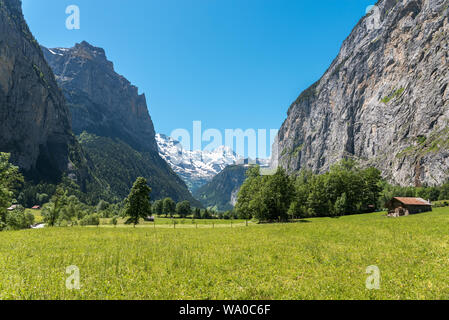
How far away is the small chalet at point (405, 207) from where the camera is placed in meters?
63.6

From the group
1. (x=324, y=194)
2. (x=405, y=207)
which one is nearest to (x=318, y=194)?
(x=324, y=194)

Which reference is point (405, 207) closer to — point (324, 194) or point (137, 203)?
point (324, 194)

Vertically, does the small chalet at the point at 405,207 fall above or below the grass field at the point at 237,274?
below

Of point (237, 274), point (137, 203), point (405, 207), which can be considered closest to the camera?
point (237, 274)

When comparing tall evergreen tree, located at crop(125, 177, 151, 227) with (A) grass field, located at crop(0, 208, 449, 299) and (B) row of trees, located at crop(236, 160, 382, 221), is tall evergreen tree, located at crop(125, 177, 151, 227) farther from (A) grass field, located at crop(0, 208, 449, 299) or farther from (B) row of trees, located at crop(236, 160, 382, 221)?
(A) grass field, located at crop(0, 208, 449, 299)

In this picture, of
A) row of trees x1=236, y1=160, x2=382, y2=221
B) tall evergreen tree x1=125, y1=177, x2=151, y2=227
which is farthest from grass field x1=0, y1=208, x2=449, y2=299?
row of trees x1=236, y1=160, x2=382, y2=221

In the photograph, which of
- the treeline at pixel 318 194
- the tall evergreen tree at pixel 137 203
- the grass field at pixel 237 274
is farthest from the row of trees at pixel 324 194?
the grass field at pixel 237 274

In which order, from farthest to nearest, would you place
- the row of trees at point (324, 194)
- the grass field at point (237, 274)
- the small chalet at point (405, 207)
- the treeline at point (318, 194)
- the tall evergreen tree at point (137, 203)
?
the row of trees at point (324, 194) < the small chalet at point (405, 207) < the treeline at point (318, 194) < the tall evergreen tree at point (137, 203) < the grass field at point (237, 274)

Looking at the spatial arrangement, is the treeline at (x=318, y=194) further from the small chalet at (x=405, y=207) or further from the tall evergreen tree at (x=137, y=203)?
the tall evergreen tree at (x=137, y=203)

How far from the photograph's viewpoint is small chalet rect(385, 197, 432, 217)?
63562 mm

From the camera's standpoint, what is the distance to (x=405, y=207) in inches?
2507

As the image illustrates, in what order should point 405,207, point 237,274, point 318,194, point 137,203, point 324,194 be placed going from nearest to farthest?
point 237,274
point 137,203
point 405,207
point 318,194
point 324,194

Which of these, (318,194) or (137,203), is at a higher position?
(318,194)

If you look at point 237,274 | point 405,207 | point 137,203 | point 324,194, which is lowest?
point 405,207
